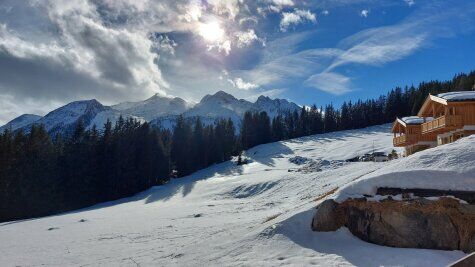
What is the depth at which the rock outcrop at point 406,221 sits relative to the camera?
41.7 feet

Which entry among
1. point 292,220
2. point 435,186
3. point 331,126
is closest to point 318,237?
point 292,220

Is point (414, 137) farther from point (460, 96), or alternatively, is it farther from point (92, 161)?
point (92, 161)

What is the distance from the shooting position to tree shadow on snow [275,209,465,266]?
12.0m

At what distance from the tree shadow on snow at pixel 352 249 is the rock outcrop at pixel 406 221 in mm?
320

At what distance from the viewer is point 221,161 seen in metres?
99.6

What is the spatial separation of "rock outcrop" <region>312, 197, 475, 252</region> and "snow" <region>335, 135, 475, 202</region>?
1.85 ft

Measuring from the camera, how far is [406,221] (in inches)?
532

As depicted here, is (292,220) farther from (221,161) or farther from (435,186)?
(221,161)

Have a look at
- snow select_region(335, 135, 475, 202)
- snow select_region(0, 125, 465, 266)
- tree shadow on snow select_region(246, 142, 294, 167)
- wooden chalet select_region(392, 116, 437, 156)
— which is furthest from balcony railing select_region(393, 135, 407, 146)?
tree shadow on snow select_region(246, 142, 294, 167)

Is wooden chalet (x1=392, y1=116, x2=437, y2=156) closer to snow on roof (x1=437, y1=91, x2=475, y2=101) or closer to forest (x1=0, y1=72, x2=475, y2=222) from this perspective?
snow on roof (x1=437, y1=91, x2=475, y2=101)

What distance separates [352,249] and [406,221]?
2045 millimetres

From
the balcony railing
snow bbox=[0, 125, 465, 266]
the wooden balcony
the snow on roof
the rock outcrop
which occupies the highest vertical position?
the snow on roof

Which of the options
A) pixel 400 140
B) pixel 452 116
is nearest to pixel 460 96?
pixel 452 116

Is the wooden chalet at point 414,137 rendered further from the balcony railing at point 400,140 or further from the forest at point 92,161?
the forest at point 92,161
